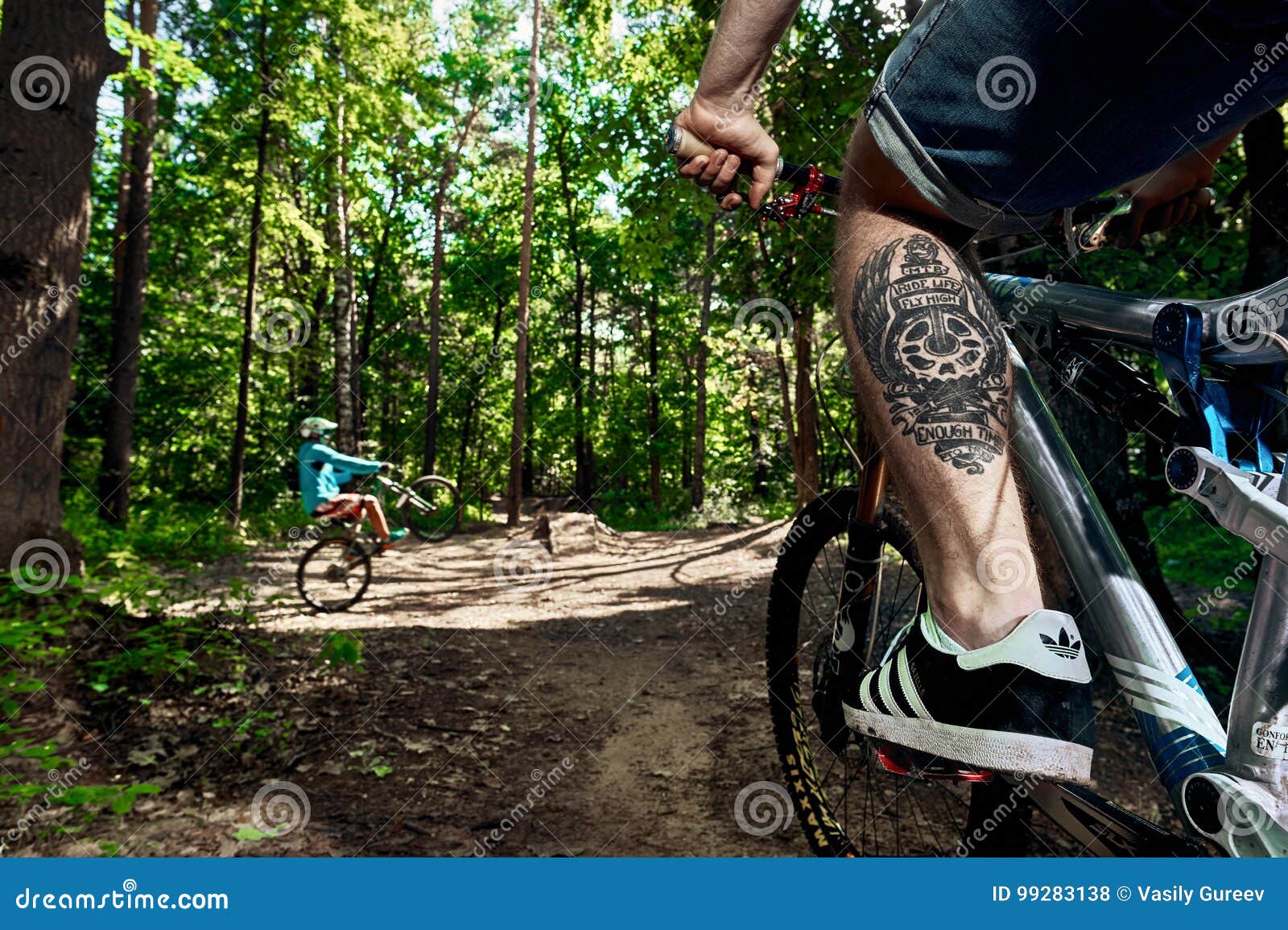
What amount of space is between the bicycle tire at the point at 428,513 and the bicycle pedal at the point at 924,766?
10.2 meters

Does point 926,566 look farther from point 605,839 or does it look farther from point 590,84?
point 590,84

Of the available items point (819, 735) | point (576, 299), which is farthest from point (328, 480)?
point (576, 299)

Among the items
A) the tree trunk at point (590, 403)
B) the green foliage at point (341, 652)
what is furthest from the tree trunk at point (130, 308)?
the tree trunk at point (590, 403)

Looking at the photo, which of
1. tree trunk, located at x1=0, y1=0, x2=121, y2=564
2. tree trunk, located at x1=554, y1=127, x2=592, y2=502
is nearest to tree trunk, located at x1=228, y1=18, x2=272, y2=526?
tree trunk, located at x1=0, y1=0, x2=121, y2=564

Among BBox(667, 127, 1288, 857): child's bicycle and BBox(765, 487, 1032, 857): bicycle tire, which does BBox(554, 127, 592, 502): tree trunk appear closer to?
BBox(765, 487, 1032, 857): bicycle tire

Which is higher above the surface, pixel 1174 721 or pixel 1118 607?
pixel 1118 607

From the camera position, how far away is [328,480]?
8688 mm

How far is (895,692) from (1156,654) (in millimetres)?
468

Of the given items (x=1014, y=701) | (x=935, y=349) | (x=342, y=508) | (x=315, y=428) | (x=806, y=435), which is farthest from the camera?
(x=806, y=435)

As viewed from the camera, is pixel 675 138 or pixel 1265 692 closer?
pixel 1265 692

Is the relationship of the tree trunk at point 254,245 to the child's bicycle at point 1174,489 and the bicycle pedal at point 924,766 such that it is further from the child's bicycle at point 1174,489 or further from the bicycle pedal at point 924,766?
the bicycle pedal at point 924,766

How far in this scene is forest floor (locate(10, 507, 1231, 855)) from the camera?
270cm

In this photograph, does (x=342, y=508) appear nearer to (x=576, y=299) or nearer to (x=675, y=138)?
(x=675, y=138)

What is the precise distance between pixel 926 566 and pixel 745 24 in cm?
80
